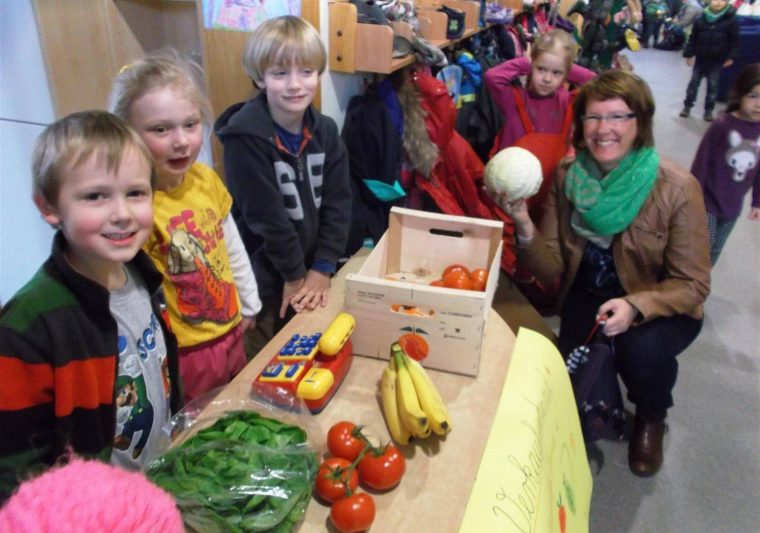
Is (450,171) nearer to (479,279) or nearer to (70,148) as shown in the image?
(479,279)

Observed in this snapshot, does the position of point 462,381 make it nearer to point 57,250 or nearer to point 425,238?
point 425,238

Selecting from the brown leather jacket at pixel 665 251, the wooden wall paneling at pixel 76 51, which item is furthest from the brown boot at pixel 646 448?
the wooden wall paneling at pixel 76 51

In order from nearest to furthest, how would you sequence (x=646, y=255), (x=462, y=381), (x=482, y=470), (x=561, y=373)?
(x=482, y=470)
(x=462, y=381)
(x=561, y=373)
(x=646, y=255)

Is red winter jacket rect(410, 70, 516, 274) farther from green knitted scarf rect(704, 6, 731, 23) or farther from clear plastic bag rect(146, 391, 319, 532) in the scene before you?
green knitted scarf rect(704, 6, 731, 23)

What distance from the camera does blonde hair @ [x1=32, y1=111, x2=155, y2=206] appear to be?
847mm

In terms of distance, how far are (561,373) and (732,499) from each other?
1.05 m

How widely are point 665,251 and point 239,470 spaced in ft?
5.12

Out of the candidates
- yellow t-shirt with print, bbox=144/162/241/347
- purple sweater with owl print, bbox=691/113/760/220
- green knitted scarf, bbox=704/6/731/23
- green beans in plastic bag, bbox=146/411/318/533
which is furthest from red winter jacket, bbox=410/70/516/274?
green knitted scarf, bbox=704/6/731/23

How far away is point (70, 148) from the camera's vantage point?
2.78 ft

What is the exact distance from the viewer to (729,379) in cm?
250

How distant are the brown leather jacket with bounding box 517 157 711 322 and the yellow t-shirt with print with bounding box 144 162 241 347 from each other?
3.39ft

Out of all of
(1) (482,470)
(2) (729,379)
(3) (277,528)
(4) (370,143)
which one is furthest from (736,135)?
(3) (277,528)

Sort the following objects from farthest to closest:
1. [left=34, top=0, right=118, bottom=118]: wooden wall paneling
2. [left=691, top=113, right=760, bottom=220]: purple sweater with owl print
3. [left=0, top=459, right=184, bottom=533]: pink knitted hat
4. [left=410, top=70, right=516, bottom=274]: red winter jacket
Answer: [left=691, top=113, right=760, bottom=220]: purple sweater with owl print < [left=410, top=70, right=516, bottom=274]: red winter jacket < [left=34, top=0, right=118, bottom=118]: wooden wall paneling < [left=0, top=459, right=184, bottom=533]: pink knitted hat

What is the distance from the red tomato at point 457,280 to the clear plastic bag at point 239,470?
2.03 ft
